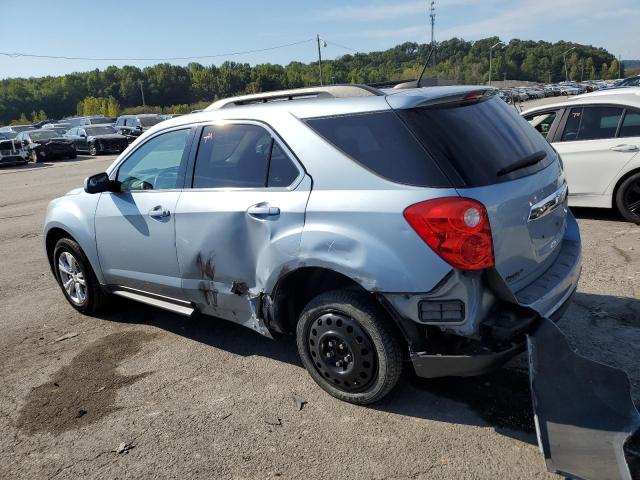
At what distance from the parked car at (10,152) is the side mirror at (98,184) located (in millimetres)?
23891

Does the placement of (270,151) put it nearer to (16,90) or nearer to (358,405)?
(358,405)

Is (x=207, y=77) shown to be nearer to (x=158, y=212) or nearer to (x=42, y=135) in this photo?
(x=42, y=135)

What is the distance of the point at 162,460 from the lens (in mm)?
2939

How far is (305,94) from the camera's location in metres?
3.63

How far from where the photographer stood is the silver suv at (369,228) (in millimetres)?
2750

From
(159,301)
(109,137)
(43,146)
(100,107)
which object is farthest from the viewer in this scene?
(100,107)

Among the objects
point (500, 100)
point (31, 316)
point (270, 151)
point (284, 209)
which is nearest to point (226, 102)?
point (270, 151)

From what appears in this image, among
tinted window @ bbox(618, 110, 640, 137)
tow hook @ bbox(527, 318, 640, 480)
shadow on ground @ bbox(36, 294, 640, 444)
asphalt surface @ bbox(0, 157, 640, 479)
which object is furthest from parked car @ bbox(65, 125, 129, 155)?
tow hook @ bbox(527, 318, 640, 480)

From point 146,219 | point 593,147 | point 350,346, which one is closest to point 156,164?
point 146,219

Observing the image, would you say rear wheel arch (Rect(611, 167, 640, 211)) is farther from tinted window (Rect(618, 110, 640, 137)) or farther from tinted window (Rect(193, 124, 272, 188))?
tinted window (Rect(193, 124, 272, 188))

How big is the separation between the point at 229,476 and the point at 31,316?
349 cm

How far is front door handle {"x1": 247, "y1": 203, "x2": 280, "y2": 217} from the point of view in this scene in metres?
3.27

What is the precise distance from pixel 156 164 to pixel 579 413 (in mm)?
3421

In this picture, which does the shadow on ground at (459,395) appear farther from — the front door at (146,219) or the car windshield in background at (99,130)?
the car windshield in background at (99,130)
